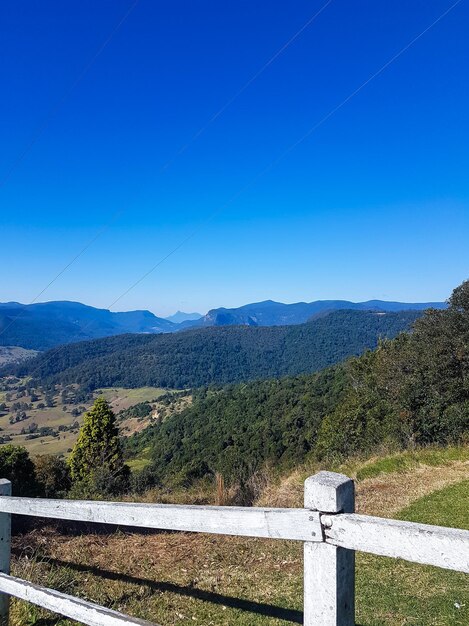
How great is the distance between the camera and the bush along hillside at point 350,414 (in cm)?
1947

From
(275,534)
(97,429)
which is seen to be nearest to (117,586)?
(275,534)

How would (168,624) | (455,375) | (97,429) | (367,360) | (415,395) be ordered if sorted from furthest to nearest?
(367,360) < (97,429) < (415,395) < (455,375) < (168,624)

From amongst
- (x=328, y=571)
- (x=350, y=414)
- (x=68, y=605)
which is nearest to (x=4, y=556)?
(x=68, y=605)

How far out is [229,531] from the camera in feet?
6.88

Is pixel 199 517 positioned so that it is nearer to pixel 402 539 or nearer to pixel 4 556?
pixel 402 539

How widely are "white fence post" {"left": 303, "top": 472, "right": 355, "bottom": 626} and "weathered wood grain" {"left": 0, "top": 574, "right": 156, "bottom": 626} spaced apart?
0.77 meters

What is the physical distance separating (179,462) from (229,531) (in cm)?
5234

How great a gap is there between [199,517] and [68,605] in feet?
2.86

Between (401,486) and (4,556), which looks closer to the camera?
(4,556)

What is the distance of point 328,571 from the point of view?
1.77 m

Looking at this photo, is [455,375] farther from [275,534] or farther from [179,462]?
[179,462]

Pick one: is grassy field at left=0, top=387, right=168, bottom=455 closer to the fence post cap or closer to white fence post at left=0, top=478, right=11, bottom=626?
white fence post at left=0, top=478, right=11, bottom=626

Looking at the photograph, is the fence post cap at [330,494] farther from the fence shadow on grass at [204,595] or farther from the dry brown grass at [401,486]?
the dry brown grass at [401,486]

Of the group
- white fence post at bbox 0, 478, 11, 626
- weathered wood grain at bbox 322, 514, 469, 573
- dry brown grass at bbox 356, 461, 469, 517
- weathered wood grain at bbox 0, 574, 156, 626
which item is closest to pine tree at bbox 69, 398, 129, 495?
dry brown grass at bbox 356, 461, 469, 517
